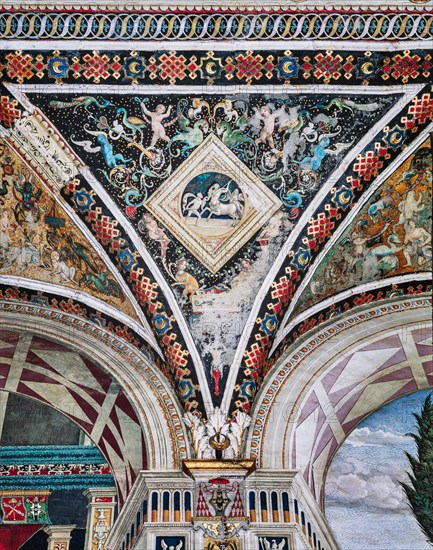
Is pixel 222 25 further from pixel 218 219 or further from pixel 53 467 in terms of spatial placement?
pixel 53 467

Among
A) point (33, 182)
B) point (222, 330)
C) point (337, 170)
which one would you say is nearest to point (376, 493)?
point (222, 330)

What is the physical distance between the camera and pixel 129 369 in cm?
1280

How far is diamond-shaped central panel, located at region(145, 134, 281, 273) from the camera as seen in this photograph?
12.8m

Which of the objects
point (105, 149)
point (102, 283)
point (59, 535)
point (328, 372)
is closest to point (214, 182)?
point (105, 149)

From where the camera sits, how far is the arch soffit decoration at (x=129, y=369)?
12180 mm

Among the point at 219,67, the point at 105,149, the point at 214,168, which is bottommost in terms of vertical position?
the point at 214,168

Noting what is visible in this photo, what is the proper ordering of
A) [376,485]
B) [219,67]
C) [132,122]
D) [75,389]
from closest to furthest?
[219,67] < [132,122] < [376,485] < [75,389]

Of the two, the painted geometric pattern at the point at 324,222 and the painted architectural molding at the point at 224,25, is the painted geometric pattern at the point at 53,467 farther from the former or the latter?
the painted architectural molding at the point at 224,25

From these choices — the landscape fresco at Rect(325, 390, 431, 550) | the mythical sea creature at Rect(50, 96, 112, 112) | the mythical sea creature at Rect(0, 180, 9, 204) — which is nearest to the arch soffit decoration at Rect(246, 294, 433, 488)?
the landscape fresco at Rect(325, 390, 431, 550)

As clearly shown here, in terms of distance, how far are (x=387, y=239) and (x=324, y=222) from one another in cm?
73

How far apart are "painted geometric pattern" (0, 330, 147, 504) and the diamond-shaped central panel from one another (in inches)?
64.5

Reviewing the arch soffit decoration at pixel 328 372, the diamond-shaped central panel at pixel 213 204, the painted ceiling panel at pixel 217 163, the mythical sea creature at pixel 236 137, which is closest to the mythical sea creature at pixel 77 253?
the painted ceiling panel at pixel 217 163

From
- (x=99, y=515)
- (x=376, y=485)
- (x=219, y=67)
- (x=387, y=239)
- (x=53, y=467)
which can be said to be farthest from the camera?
(x=53, y=467)

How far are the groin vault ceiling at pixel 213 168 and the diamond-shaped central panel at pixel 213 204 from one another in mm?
14
